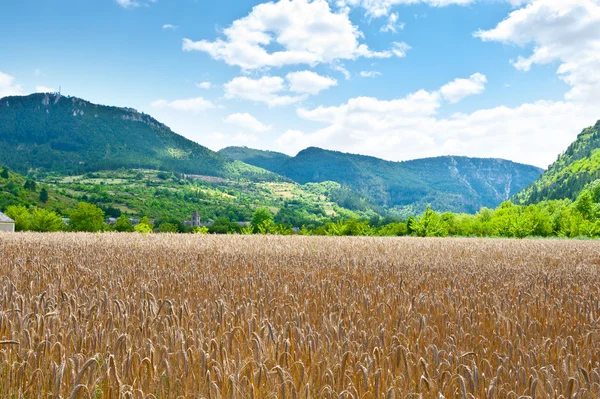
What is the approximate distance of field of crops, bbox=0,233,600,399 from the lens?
3.14 metres

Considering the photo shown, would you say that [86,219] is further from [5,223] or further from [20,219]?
[20,219]

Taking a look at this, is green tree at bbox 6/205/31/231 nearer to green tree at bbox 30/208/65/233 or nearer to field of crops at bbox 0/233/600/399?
green tree at bbox 30/208/65/233

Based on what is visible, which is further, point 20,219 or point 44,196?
point 44,196

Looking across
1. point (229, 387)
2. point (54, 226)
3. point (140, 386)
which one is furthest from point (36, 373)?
point (54, 226)

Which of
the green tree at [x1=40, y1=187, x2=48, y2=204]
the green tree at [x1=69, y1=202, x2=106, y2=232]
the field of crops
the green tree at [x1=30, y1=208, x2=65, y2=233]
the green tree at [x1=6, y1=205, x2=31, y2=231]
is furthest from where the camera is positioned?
the green tree at [x1=40, y1=187, x2=48, y2=204]

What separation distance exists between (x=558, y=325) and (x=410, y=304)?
161 centimetres

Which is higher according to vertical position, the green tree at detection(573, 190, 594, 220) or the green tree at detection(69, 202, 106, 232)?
the green tree at detection(573, 190, 594, 220)

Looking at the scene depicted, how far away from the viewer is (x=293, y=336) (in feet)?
14.5

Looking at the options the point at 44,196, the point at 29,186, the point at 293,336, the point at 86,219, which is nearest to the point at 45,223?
the point at 86,219

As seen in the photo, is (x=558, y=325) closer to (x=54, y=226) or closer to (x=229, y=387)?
(x=229, y=387)

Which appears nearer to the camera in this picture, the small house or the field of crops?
the field of crops

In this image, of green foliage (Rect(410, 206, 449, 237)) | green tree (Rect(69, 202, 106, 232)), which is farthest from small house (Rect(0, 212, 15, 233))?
green foliage (Rect(410, 206, 449, 237))

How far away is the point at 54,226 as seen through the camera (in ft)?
210

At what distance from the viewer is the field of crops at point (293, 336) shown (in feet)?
10.3
